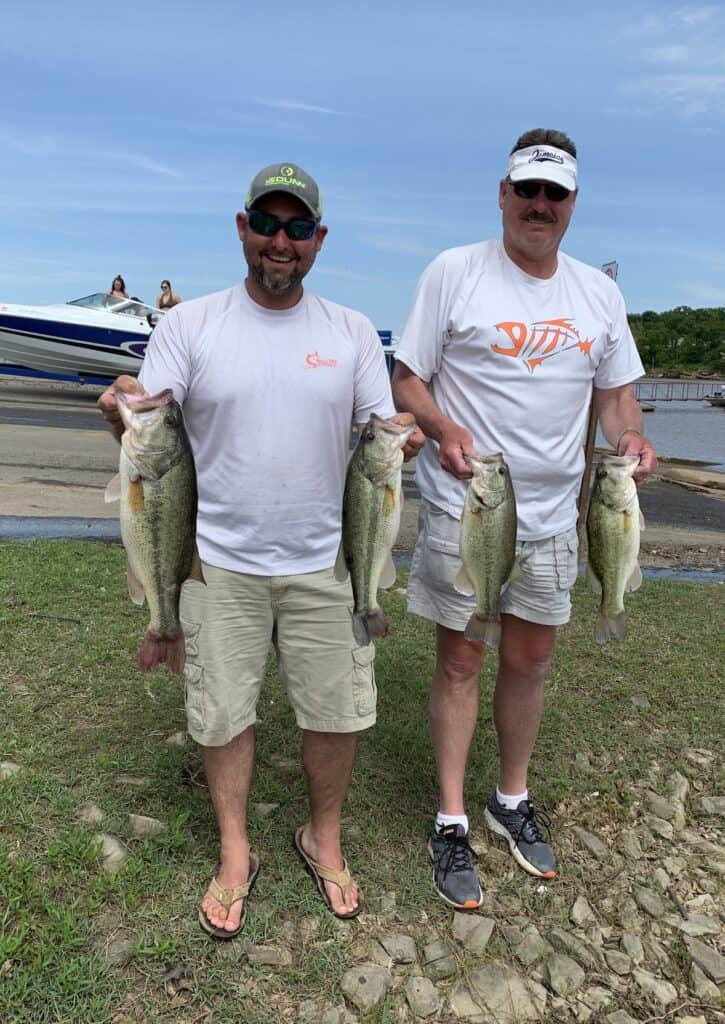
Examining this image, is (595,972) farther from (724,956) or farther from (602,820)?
(602,820)

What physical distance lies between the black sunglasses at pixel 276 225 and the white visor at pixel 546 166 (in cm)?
87

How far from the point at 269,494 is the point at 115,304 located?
2282 centimetres

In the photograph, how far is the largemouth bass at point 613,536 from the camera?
3.05m

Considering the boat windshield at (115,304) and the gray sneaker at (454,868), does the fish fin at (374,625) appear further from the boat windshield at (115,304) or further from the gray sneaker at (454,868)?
the boat windshield at (115,304)

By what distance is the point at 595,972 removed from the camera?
9.74 ft

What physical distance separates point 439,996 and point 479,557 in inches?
60.6

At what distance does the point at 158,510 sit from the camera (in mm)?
2568

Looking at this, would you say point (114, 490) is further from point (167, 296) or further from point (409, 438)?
point (167, 296)

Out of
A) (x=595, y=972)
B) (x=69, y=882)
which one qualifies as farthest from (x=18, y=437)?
(x=595, y=972)

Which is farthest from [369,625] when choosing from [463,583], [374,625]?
[463,583]

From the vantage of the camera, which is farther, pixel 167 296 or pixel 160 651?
pixel 167 296

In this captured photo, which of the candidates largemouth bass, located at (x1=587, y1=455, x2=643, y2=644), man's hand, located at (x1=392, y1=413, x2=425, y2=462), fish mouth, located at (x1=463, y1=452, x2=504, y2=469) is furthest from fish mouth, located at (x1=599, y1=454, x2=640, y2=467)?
man's hand, located at (x1=392, y1=413, x2=425, y2=462)

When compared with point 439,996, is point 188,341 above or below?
above

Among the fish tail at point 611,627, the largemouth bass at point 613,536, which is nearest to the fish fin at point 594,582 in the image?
the largemouth bass at point 613,536
